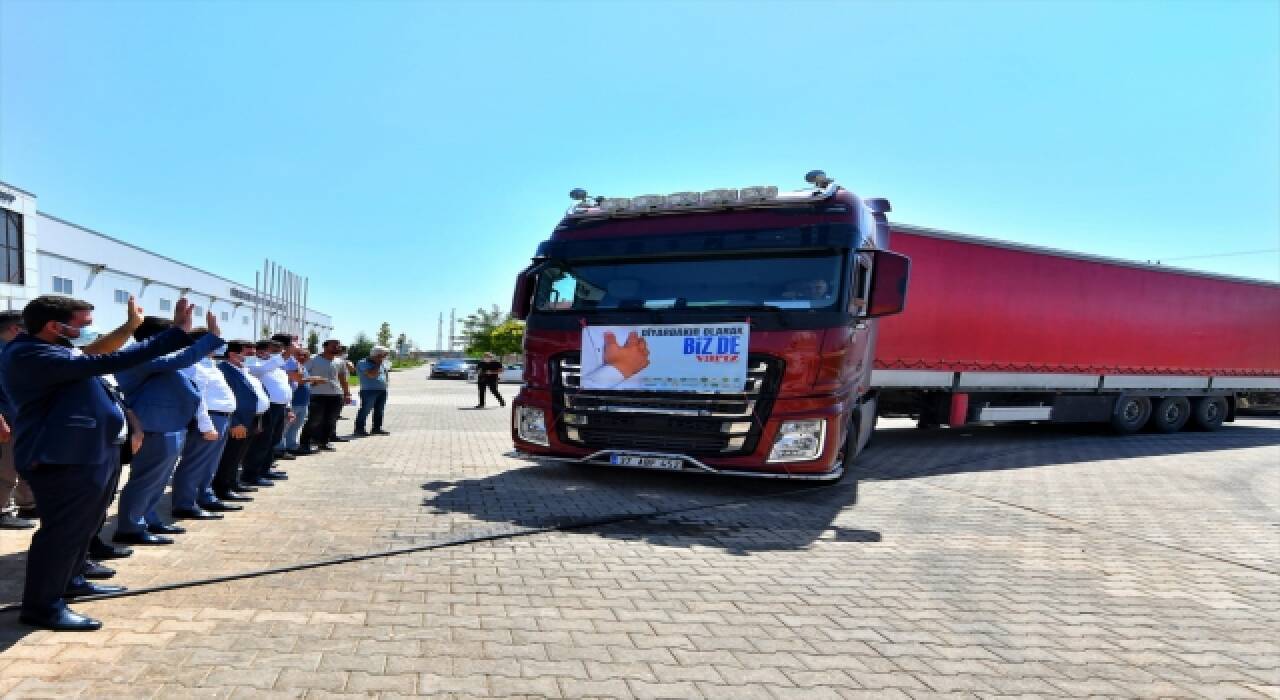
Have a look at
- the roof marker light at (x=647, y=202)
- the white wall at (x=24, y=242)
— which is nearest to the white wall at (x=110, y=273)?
the white wall at (x=24, y=242)

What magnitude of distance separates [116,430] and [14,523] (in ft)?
8.85

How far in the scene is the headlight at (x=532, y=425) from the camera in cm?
693

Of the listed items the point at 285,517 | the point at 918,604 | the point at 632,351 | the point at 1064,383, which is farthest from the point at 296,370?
the point at 1064,383

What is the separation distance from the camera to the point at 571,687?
105 inches

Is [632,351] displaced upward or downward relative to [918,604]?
upward

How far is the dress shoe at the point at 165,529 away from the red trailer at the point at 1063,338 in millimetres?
7844

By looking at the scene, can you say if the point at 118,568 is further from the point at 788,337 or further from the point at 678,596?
the point at 788,337

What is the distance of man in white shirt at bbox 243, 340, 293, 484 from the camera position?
6543mm

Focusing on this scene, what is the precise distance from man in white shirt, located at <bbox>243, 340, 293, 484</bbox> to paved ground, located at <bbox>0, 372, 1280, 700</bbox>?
1.34ft

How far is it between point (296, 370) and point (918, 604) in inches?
274

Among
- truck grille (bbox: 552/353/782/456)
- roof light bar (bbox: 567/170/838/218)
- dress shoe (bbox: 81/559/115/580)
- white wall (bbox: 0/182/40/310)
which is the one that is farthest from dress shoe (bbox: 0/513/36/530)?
white wall (bbox: 0/182/40/310)

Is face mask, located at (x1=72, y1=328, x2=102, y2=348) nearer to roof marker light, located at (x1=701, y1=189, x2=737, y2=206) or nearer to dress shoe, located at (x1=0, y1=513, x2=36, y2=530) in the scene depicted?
dress shoe, located at (x1=0, y1=513, x2=36, y2=530)

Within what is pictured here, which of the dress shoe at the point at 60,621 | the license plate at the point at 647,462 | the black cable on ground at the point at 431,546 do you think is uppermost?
the license plate at the point at 647,462

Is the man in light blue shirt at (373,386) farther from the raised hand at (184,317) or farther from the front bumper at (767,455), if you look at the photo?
the raised hand at (184,317)
